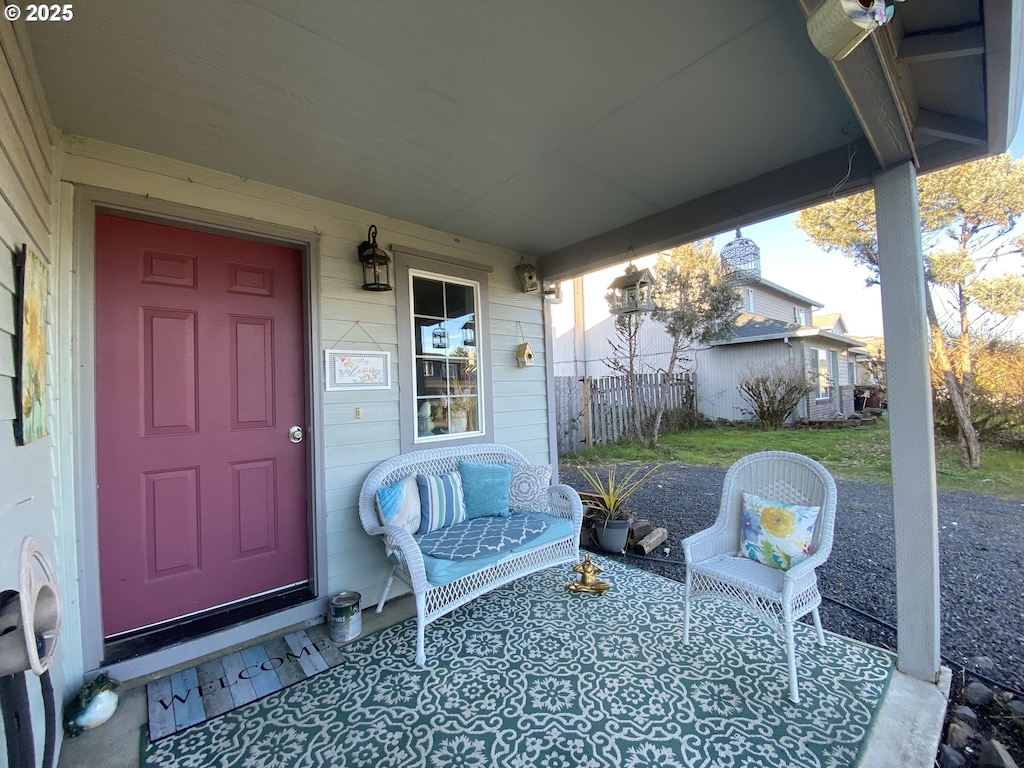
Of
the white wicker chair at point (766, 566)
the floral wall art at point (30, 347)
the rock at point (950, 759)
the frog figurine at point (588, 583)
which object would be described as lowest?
the rock at point (950, 759)

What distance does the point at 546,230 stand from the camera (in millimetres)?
3189

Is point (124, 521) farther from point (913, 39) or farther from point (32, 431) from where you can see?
point (913, 39)

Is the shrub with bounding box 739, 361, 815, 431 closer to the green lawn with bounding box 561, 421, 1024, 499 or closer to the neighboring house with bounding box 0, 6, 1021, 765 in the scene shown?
the green lawn with bounding box 561, 421, 1024, 499

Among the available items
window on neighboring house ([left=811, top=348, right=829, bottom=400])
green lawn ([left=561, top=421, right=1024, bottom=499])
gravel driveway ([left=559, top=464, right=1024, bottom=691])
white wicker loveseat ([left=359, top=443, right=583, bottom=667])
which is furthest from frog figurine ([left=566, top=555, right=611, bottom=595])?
window on neighboring house ([left=811, top=348, right=829, bottom=400])

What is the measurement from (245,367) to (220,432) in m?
0.38

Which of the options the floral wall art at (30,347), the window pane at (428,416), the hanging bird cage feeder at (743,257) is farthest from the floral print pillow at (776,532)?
Answer: the floral wall art at (30,347)

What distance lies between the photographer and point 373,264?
2.65 metres

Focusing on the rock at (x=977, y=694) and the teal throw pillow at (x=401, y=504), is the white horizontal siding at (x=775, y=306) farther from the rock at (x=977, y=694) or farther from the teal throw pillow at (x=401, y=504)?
the teal throw pillow at (x=401, y=504)

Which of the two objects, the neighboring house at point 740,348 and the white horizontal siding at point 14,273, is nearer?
the white horizontal siding at point 14,273

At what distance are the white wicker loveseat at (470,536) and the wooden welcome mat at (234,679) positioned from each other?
0.47m

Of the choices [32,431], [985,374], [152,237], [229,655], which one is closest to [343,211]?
[152,237]

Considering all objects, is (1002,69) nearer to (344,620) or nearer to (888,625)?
(888,625)

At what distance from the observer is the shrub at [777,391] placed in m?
8.84
